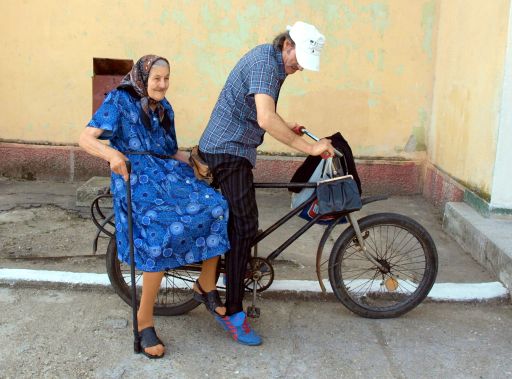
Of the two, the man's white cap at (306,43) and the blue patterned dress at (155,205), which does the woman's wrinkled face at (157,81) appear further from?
the man's white cap at (306,43)

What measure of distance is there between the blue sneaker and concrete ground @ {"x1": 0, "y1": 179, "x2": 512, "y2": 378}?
0.05m

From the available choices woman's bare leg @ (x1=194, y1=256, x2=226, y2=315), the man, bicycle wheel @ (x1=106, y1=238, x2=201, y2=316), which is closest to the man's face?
the man

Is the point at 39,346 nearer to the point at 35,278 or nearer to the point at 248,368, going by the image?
A: the point at 35,278

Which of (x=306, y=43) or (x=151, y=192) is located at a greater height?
(x=306, y=43)

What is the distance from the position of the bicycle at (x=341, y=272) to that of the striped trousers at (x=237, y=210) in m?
0.13

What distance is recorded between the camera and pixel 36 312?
3.79 metres

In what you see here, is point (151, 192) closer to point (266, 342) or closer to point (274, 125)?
point (274, 125)

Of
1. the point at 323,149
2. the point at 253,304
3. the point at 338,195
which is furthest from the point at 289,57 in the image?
the point at 253,304

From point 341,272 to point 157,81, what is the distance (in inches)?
66.0

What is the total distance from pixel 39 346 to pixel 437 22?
5.06 m

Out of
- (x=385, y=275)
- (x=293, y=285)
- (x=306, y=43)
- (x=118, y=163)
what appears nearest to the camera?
(x=118, y=163)

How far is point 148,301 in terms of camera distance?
341 centimetres

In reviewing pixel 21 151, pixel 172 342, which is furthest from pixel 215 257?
pixel 21 151

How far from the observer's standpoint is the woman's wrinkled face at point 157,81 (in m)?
3.20
